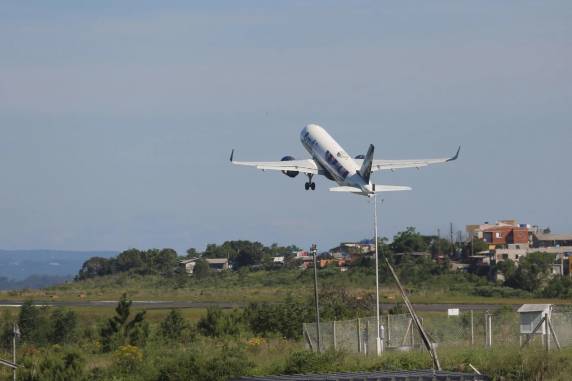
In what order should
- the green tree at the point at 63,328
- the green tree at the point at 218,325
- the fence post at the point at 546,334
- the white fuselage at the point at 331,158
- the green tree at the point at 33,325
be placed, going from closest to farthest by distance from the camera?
the fence post at the point at 546,334 < the green tree at the point at 218,325 < the green tree at the point at 63,328 < the green tree at the point at 33,325 < the white fuselage at the point at 331,158

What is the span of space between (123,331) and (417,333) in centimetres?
2349

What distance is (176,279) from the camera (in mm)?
158500

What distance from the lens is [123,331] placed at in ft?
259

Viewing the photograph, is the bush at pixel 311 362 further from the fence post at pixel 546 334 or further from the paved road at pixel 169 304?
the paved road at pixel 169 304

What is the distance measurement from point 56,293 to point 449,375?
105411mm

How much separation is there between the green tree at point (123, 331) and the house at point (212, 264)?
9342 centimetres

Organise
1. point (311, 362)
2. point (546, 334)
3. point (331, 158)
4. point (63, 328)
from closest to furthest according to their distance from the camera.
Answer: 1. point (546, 334)
2. point (311, 362)
3. point (63, 328)
4. point (331, 158)

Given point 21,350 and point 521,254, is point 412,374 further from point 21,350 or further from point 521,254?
point 521,254

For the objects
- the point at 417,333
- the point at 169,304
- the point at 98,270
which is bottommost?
the point at 417,333

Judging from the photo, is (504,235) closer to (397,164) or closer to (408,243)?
(408,243)

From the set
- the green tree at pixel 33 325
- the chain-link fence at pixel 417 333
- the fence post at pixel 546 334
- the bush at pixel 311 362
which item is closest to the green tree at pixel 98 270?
the green tree at pixel 33 325

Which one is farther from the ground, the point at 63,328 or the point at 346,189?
the point at 346,189

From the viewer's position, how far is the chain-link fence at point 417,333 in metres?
56.6

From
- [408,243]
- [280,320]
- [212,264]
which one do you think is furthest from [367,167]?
[212,264]
